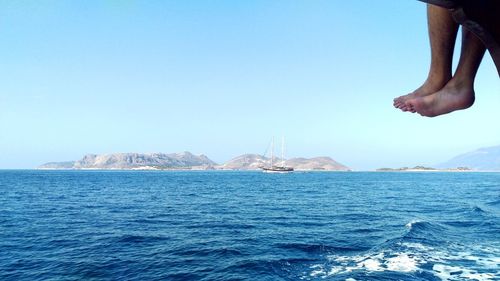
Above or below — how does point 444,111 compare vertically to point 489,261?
above

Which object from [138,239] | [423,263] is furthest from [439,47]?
[138,239]

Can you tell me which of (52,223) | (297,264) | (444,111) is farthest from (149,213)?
(444,111)

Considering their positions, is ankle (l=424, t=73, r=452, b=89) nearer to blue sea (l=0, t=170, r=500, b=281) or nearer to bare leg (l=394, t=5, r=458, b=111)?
bare leg (l=394, t=5, r=458, b=111)

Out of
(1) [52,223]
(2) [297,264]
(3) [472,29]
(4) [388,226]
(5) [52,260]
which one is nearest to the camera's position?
(3) [472,29]

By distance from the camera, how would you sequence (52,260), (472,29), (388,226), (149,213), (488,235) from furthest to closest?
(149,213) < (388,226) < (488,235) < (52,260) < (472,29)

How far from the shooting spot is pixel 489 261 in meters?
22.2

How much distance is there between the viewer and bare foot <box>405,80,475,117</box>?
381cm

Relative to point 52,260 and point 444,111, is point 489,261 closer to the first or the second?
point 444,111

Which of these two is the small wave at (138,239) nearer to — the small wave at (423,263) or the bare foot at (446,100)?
the small wave at (423,263)

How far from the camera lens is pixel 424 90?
4.45 meters

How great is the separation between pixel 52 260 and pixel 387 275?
21933 mm

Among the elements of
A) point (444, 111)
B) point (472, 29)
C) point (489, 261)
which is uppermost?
point (472, 29)

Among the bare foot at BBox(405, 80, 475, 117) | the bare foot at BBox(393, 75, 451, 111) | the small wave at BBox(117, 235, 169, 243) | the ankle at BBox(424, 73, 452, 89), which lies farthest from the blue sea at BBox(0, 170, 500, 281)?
the ankle at BBox(424, 73, 452, 89)

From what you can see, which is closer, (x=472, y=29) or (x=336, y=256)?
(x=472, y=29)
